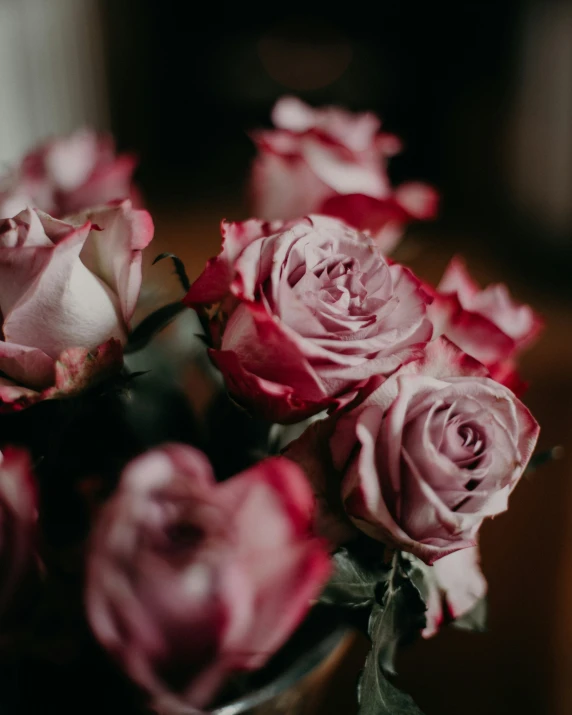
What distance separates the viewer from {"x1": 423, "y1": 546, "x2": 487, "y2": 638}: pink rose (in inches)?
10.9

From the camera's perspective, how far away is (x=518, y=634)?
51cm

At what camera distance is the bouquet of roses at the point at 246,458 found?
16 cm

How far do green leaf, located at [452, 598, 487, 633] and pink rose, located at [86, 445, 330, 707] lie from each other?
17 centimetres

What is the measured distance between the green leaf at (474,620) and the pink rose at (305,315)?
0.14 meters

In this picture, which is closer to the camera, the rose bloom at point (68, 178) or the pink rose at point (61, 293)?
the pink rose at point (61, 293)

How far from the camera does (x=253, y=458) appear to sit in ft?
0.97

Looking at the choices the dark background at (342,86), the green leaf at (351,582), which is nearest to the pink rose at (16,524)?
the green leaf at (351,582)

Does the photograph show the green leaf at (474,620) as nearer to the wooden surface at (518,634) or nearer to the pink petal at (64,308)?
the wooden surface at (518,634)

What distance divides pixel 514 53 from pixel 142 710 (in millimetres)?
1705

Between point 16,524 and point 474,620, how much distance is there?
8.6 inches

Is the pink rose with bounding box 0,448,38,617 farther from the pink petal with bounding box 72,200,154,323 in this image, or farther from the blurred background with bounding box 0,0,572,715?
the blurred background with bounding box 0,0,572,715

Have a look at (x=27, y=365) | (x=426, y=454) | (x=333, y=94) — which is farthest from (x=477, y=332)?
(x=333, y=94)

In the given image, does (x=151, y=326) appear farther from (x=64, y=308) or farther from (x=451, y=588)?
(x=451, y=588)

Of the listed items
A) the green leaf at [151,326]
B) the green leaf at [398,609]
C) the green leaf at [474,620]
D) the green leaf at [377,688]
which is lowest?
the green leaf at [474,620]
